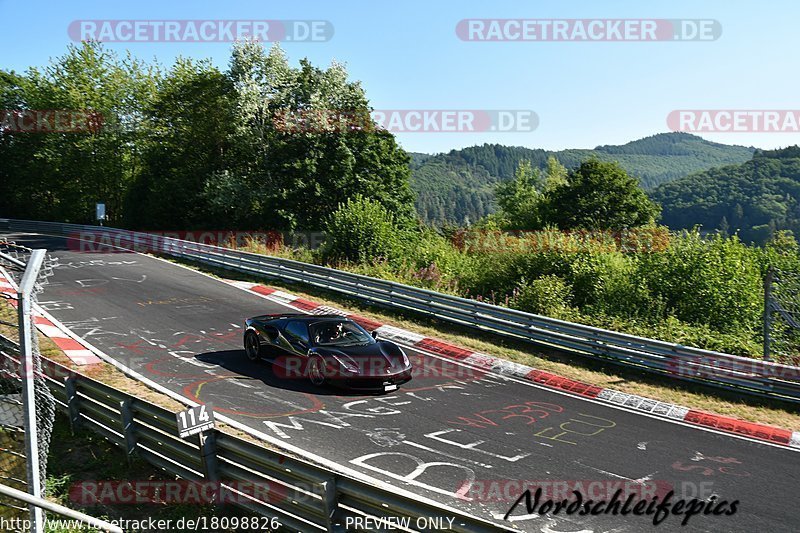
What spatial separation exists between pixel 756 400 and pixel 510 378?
5.07 meters

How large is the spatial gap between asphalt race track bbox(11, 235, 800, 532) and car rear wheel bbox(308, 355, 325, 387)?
0.20m

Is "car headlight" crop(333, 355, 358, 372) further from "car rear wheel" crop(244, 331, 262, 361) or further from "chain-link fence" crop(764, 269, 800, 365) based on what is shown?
"chain-link fence" crop(764, 269, 800, 365)

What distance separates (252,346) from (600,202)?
139ft

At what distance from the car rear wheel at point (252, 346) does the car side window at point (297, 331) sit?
1.00m

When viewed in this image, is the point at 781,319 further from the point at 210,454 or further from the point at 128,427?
the point at 128,427

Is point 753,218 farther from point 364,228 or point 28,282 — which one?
point 28,282

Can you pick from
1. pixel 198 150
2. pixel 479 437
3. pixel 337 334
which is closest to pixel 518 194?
pixel 198 150

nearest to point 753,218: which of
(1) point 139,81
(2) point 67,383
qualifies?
(1) point 139,81

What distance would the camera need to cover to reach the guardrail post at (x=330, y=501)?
20.7ft

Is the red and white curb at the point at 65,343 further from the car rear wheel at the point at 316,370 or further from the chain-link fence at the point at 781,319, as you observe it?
the chain-link fence at the point at 781,319

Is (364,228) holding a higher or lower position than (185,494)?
higher

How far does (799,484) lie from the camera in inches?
360

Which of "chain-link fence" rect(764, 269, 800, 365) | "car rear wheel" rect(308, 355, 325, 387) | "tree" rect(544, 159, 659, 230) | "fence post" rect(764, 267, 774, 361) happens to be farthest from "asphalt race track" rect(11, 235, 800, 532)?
"tree" rect(544, 159, 659, 230)

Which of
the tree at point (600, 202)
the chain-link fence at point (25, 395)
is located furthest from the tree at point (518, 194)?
the chain-link fence at point (25, 395)
